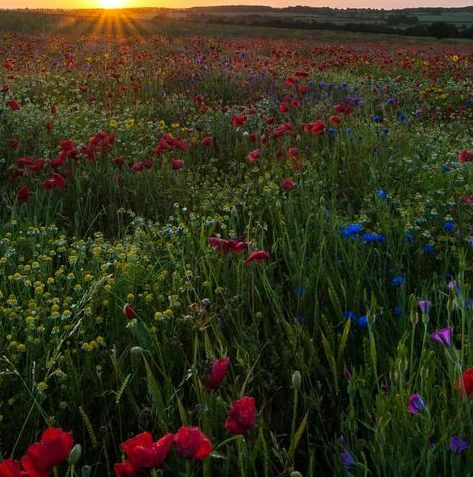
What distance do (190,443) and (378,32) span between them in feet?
115

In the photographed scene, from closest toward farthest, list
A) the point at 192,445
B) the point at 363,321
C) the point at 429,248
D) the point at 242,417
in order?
the point at 192,445 < the point at 242,417 < the point at 363,321 < the point at 429,248

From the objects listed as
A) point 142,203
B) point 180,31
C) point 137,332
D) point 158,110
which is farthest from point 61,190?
point 180,31

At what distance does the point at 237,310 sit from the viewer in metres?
2.13

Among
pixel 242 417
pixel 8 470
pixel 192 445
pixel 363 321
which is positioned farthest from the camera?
pixel 363 321

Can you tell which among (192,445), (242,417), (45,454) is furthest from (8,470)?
(242,417)

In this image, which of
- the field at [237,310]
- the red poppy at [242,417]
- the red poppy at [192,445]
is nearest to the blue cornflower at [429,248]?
the field at [237,310]

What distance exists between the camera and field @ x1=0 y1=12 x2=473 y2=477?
60.1 inches

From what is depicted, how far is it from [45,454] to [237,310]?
1085 mm

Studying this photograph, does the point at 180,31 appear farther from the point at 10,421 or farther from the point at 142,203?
the point at 10,421

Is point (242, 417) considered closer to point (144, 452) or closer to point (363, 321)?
point (144, 452)

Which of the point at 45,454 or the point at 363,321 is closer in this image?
the point at 45,454

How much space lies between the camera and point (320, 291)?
2469mm

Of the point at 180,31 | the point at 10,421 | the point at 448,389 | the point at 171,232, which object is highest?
the point at 180,31

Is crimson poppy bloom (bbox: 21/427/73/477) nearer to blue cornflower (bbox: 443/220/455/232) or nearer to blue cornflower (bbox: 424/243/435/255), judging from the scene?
blue cornflower (bbox: 424/243/435/255)
